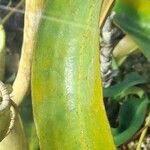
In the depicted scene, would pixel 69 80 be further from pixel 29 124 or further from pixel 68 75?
pixel 29 124

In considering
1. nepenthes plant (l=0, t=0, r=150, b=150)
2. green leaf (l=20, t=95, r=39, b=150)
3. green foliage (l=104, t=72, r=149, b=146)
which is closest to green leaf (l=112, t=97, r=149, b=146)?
green foliage (l=104, t=72, r=149, b=146)

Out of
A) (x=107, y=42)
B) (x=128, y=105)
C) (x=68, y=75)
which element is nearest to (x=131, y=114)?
(x=128, y=105)

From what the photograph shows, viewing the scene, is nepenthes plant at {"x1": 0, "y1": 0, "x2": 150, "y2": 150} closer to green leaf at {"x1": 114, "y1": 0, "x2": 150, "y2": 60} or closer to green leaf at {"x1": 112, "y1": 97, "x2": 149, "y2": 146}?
green leaf at {"x1": 114, "y1": 0, "x2": 150, "y2": 60}

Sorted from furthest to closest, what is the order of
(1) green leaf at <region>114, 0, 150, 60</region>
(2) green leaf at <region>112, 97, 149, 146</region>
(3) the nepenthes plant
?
(2) green leaf at <region>112, 97, 149, 146</region> < (1) green leaf at <region>114, 0, 150, 60</region> < (3) the nepenthes plant

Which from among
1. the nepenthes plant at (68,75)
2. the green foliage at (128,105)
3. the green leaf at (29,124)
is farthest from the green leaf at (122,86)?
the nepenthes plant at (68,75)

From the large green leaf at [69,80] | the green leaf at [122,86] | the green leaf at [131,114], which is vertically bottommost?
the green leaf at [131,114]

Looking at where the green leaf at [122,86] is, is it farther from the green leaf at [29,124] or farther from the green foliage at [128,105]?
the green leaf at [29,124]
